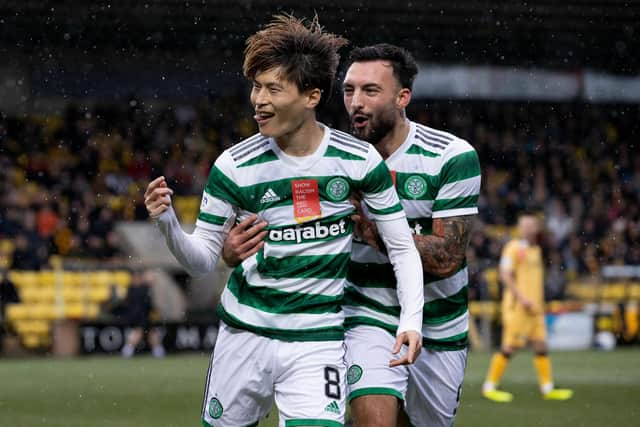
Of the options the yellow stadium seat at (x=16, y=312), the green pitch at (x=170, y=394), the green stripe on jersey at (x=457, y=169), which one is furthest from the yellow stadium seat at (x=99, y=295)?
the green stripe on jersey at (x=457, y=169)

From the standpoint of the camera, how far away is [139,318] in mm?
19453

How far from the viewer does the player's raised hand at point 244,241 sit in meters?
4.71

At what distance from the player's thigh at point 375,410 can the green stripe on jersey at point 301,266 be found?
71cm

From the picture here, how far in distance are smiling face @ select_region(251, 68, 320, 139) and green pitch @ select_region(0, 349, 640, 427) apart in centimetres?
593

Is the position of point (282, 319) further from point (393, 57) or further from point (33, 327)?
point (33, 327)

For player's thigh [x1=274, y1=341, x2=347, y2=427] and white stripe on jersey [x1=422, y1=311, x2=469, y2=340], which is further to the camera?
white stripe on jersey [x1=422, y1=311, x2=469, y2=340]

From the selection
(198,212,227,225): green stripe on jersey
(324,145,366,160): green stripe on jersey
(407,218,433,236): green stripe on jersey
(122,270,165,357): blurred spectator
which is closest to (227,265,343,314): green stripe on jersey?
(198,212,227,225): green stripe on jersey

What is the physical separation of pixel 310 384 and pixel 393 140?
55.5 inches

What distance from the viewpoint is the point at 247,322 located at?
15.9ft

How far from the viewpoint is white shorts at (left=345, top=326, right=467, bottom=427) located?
5.27 meters

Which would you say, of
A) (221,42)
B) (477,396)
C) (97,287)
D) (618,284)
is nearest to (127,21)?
(221,42)

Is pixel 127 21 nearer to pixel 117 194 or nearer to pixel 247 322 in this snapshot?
pixel 117 194

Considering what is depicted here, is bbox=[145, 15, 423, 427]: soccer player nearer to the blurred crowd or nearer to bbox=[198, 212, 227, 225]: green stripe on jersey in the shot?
bbox=[198, 212, 227, 225]: green stripe on jersey

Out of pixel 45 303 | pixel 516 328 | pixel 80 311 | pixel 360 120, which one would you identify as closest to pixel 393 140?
pixel 360 120
